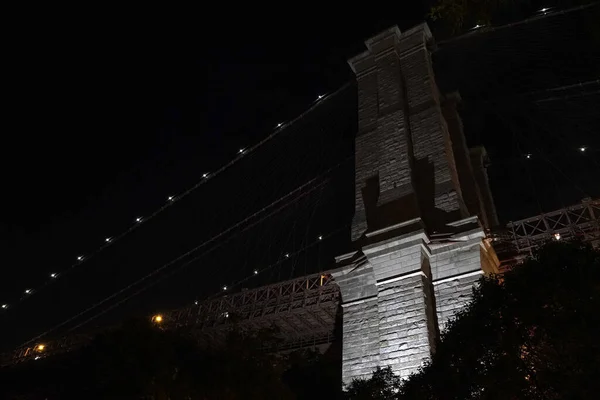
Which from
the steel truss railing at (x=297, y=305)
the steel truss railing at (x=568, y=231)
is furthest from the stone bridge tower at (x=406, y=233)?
the steel truss railing at (x=297, y=305)

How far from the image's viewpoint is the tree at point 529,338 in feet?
25.5

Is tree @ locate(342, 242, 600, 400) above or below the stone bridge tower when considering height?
below

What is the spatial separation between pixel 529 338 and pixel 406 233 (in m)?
5.94

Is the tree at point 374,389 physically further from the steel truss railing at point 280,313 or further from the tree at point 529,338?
the steel truss railing at point 280,313

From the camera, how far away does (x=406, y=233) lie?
14.3m

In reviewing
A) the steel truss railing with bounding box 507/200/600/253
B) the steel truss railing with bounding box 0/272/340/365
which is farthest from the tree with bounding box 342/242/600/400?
the steel truss railing with bounding box 0/272/340/365

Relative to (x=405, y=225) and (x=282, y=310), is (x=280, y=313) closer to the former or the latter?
(x=282, y=310)

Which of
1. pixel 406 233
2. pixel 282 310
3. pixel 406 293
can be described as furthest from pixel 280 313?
pixel 406 233

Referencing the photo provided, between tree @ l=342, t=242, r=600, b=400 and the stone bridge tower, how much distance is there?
12.1ft

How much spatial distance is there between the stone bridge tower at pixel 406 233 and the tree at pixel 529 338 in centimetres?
370

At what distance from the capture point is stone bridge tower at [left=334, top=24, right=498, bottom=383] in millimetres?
13492

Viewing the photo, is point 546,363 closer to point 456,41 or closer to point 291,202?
point 456,41

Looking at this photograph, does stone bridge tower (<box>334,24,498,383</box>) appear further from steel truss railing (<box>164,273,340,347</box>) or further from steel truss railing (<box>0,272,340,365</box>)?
steel truss railing (<box>164,273,340,347</box>)

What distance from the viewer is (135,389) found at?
12398 mm
